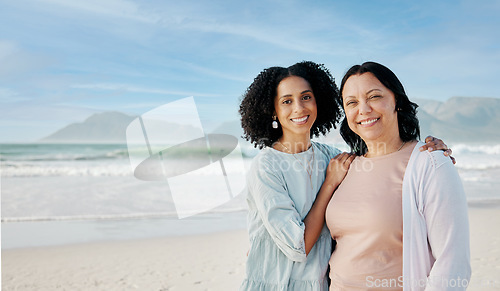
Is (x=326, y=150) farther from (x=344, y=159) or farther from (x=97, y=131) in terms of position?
(x=97, y=131)

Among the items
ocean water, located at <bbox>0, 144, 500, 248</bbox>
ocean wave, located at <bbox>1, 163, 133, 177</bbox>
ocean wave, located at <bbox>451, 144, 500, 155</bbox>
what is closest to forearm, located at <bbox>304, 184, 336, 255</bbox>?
ocean water, located at <bbox>0, 144, 500, 248</bbox>

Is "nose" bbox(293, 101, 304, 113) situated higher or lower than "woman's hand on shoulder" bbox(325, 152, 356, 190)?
higher

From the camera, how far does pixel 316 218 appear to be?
6.97 feet

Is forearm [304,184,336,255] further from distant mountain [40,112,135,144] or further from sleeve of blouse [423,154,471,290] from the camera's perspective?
distant mountain [40,112,135,144]

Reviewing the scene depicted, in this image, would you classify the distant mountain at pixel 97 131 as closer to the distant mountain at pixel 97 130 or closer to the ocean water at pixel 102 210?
the distant mountain at pixel 97 130

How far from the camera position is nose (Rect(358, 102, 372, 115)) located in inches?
78.2

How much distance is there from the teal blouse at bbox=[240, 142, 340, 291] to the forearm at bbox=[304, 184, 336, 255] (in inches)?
1.6

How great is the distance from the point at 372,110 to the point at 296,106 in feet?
1.60

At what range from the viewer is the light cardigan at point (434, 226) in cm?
163

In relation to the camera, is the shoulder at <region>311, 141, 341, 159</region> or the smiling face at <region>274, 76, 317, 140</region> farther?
the shoulder at <region>311, 141, 341, 159</region>

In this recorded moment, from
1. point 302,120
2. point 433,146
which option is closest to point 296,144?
point 302,120

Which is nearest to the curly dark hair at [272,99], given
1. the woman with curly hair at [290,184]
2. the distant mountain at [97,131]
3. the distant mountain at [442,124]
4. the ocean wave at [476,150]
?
the woman with curly hair at [290,184]

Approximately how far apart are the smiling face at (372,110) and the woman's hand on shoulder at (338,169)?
212 mm

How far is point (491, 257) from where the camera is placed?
17.7 ft
